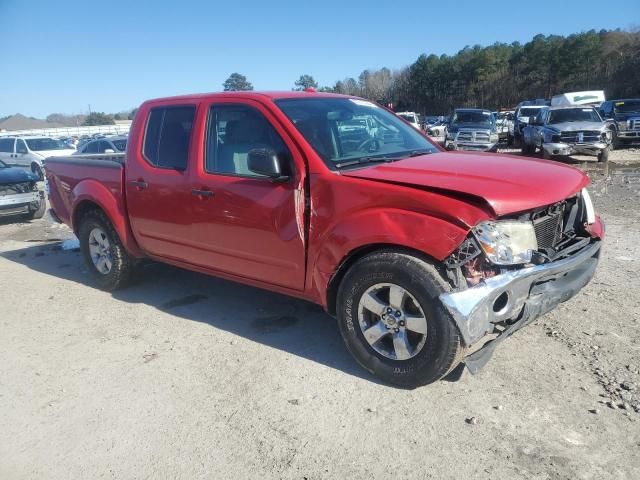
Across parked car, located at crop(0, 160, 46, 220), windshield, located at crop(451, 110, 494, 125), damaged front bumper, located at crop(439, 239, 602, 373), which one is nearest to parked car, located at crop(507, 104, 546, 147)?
windshield, located at crop(451, 110, 494, 125)

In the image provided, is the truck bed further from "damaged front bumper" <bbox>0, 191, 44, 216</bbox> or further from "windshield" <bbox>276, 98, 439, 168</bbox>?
"damaged front bumper" <bbox>0, 191, 44, 216</bbox>

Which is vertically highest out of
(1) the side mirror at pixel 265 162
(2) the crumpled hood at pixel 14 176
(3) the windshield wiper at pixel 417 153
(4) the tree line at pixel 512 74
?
(4) the tree line at pixel 512 74

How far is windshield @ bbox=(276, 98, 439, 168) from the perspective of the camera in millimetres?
3715

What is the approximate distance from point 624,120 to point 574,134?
6.78 metres

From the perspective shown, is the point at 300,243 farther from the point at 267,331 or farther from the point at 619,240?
the point at 619,240

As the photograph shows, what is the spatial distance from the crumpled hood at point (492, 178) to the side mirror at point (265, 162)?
450 millimetres

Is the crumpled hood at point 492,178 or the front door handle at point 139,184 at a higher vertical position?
the crumpled hood at point 492,178

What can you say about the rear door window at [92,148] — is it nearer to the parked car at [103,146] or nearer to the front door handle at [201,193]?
the parked car at [103,146]

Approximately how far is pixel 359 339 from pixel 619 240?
182 inches

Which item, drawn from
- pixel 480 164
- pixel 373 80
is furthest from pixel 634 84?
pixel 480 164

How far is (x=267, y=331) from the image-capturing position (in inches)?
168

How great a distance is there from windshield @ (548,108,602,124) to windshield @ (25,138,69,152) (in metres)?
18.6

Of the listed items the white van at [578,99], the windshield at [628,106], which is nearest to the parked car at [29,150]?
the white van at [578,99]

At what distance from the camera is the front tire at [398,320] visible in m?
2.99
